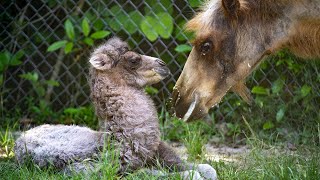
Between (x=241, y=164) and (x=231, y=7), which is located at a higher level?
(x=231, y=7)

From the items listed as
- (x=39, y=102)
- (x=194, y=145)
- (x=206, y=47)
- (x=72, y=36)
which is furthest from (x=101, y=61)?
(x=39, y=102)

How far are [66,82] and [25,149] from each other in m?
2.45

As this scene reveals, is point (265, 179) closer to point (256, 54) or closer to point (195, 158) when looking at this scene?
point (256, 54)

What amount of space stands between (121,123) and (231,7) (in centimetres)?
91

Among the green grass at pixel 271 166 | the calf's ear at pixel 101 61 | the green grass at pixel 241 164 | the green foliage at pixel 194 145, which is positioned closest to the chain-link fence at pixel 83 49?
the green grass at pixel 241 164

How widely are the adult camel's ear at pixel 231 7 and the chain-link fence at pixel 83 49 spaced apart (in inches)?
66.7

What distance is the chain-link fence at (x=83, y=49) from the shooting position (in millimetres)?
5730

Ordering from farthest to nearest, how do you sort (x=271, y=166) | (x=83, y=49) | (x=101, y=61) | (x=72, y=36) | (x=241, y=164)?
(x=83, y=49), (x=72, y=36), (x=241, y=164), (x=101, y=61), (x=271, y=166)

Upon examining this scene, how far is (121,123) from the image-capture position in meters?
4.03

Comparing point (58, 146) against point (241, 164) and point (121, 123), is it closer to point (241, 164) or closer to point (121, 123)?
point (121, 123)

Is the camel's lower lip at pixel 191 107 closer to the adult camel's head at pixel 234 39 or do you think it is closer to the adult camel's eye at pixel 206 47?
the adult camel's head at pixel 234 39

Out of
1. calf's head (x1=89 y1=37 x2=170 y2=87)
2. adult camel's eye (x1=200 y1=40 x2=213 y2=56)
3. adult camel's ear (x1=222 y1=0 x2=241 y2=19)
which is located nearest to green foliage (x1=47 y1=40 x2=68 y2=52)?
calf's head (x1=89 y1=37 x2=170 y2=87)

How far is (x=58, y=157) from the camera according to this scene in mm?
3975

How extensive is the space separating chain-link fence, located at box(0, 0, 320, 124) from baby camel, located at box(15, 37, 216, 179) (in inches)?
51.4
